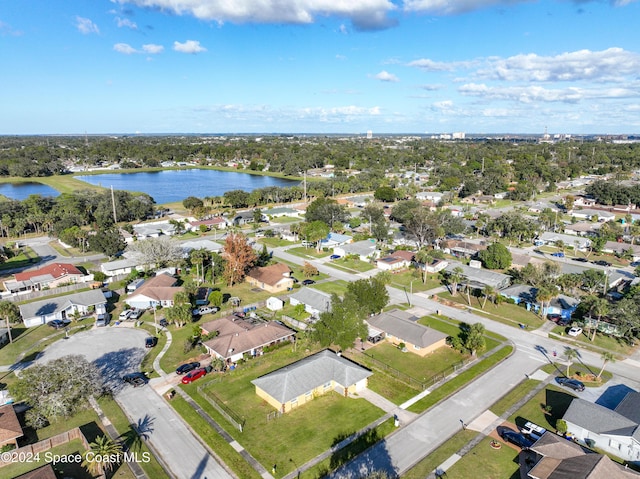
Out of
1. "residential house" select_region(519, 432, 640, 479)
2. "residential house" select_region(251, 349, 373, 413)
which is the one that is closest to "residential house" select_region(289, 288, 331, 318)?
"residential house" select_region(251, 349, 373, 413)

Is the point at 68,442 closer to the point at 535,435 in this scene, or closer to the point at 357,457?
the point at 357,457

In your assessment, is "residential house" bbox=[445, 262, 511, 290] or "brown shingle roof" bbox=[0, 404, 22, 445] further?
"residential house" bbox=[445, 262, 511, 290]

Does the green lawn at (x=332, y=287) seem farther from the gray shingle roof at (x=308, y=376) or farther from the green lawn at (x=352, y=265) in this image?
the gray shingle roof at (x=308, y=376)

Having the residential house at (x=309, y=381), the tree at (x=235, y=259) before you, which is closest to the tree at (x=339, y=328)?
the residential house at (x=309, y=381)

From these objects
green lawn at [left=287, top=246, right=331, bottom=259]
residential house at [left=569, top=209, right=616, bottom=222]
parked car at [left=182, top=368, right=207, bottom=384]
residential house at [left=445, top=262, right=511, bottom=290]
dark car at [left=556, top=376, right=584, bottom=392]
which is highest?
residential house at [left=569, top=209, right=616, bottom=222]

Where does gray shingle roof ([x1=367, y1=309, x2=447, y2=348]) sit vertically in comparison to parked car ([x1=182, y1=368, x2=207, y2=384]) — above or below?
above

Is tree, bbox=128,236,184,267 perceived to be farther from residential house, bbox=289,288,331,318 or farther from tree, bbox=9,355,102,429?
tree, bbox=9,355,102,429

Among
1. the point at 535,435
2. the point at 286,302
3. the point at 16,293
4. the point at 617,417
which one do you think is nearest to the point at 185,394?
the point at 286,302
